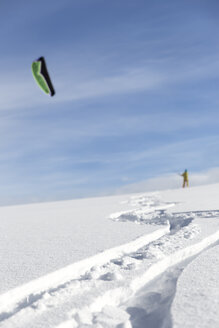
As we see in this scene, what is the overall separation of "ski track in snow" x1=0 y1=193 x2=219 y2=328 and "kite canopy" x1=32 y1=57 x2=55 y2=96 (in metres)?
2.12

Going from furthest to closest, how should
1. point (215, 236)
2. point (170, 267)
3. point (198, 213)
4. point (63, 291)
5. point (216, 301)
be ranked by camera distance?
point (198, 213) < point (215, 236) < point (170, 267) < point (63, 291) < point (216, 301)

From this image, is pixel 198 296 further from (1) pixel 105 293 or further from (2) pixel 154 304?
(1) pixel 105 293

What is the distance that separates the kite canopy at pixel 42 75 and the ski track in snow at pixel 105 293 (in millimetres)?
2120

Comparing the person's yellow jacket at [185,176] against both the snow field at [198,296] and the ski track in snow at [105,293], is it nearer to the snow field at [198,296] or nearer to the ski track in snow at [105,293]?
the ski track in snow at [105,293]

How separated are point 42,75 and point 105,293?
9.34 ft

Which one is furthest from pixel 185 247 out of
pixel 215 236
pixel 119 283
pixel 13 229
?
pixel 13 229

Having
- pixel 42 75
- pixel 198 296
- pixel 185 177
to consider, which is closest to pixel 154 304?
pixel 198 296

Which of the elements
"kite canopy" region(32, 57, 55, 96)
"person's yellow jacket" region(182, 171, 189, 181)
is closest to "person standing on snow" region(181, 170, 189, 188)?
"person's yellow jacket" region(182, 171, 189, 181)

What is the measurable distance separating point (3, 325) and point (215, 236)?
2.88 meters

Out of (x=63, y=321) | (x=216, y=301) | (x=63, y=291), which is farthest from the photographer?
(x=63, y=291)

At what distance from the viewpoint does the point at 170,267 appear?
3.05m

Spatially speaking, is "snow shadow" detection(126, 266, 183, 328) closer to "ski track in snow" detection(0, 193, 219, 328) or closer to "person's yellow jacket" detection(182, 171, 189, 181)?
"ski track in snow" detection(0, 193, 219, 328)

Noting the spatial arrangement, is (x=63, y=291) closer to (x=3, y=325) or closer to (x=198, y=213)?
Result: (x=3, y=325)

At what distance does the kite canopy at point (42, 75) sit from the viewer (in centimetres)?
416
